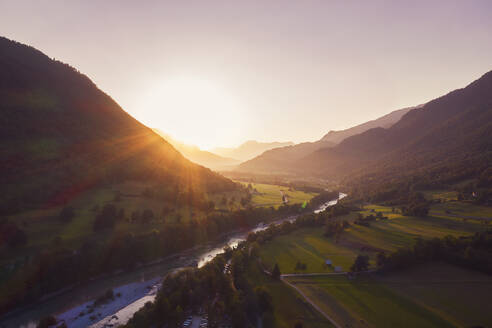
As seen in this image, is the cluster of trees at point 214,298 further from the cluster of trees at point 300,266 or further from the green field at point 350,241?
the green field at point 350,241

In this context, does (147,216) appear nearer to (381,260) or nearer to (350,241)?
(350,241)

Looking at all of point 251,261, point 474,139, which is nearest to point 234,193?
point 251,261

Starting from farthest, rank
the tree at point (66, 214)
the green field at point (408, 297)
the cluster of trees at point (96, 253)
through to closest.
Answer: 1. the tree at point (66, 214)
2. the cluster of trees at point (96, 253)
3. the green field at point (408, 297)

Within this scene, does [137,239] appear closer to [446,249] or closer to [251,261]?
[251,261]

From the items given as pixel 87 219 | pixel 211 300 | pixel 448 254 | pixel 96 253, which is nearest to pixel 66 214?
pixel 87 219

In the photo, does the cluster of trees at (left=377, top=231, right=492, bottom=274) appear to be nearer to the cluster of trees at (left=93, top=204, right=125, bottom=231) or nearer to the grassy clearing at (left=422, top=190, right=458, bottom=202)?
the grassy clearing at (left=422, top=190, right=458, bottom=202)

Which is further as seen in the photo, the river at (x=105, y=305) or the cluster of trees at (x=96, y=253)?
the cluster of trees at (x=96, y=253)

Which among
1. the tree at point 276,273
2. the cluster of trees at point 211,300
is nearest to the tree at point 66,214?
the cluster of trees at point 211,300

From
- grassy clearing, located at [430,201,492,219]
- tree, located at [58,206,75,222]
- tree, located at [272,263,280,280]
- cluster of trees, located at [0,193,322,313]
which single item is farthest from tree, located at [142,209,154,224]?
grassy clearing, located at [430,201,492,219]
